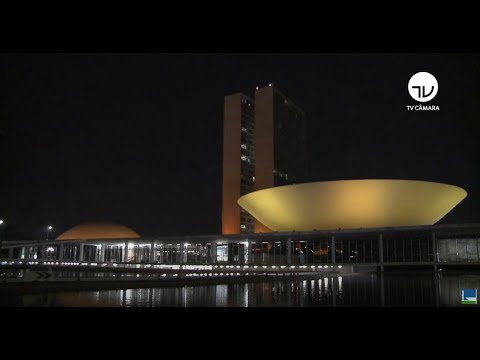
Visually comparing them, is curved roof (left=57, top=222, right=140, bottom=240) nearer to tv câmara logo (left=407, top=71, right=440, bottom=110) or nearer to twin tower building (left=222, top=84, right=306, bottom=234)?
twin tower building (left=222, top=84, right=306, bottom=234)

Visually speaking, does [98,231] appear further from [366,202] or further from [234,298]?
[234,298]

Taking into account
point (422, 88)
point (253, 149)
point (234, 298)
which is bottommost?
point (234, 298)

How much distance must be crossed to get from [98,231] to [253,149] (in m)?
41.0

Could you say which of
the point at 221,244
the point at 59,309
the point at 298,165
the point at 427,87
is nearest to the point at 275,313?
the point at 59,309

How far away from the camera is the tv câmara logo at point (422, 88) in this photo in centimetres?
1165

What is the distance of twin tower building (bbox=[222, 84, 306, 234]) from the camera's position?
91.4 metres

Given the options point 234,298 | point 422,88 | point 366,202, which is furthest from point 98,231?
point 422,88

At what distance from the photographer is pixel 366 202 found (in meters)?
38.4

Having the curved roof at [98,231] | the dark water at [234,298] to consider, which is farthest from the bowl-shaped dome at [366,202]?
the curved roof at [98,231]

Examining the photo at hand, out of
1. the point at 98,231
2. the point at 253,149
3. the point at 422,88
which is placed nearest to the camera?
the point at 422,88

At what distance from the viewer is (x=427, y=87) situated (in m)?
11.8

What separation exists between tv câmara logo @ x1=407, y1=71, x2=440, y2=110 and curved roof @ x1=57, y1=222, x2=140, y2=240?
60781mm

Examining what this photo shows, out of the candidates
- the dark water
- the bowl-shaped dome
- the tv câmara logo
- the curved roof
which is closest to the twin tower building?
the curved roof

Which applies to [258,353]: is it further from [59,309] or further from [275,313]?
[59,309]
